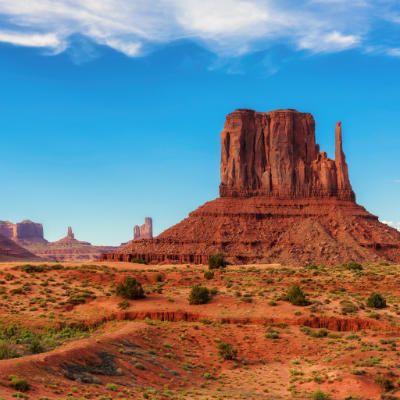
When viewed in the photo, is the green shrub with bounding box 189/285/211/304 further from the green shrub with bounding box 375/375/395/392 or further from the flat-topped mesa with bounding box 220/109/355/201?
the flat-topped mesa with bounding box 220/109/355/201

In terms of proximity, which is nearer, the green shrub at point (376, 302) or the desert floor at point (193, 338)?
the desert floor at point (193, 338)

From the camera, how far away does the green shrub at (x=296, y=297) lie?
54.1 metres

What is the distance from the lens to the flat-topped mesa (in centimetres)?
14262

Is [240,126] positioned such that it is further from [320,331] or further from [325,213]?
[320,331]

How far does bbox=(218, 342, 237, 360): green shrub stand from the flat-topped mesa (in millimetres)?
100527

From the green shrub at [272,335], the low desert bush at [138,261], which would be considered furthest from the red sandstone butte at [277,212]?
the green shrub at [272,335]

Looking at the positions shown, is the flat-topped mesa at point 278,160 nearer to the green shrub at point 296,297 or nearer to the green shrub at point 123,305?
the green shrub at point 296,297

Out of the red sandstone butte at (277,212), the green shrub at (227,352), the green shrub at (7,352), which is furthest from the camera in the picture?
the red sandstone butte at (277,212)

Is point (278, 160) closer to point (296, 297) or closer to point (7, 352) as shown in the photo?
point (296, 297)

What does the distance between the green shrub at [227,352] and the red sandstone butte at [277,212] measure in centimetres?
7361

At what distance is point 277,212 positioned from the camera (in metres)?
136

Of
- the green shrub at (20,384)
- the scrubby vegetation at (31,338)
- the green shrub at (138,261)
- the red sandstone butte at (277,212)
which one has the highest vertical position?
the red sandstone butte at (277,212)

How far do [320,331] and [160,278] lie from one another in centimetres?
2414

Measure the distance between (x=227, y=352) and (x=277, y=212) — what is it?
311ft
